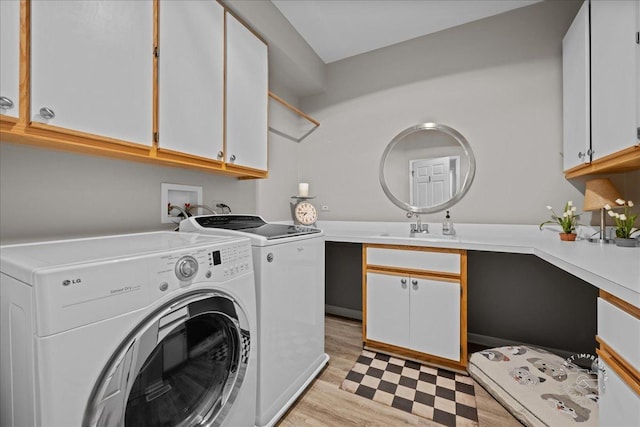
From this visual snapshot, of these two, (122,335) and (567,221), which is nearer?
(122,335)

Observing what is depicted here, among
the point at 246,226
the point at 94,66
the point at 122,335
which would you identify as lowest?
the point at 122,335

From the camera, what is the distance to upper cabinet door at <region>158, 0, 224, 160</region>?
4.06ft

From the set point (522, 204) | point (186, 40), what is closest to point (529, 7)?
point (522, 204)

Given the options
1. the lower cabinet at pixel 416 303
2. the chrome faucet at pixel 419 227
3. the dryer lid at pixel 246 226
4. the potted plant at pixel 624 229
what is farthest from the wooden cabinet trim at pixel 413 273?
the potted plant at pixel 624 229

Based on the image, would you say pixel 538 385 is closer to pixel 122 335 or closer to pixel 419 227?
pixel 419 227

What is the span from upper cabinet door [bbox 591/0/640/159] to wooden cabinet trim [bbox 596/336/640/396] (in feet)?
3.22

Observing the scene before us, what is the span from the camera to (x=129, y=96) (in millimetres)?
1099

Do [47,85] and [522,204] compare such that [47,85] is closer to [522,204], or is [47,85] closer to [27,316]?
[27,316]

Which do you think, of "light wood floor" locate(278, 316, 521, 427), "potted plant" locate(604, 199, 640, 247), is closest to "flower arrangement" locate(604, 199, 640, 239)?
"potted plant" locate(604, 199, 640, 247)

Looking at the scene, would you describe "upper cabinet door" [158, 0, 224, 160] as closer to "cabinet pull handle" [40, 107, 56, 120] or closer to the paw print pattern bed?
"cabinet pull handle" [40, 107, 56, 120]

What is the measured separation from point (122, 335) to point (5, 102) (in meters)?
0.80

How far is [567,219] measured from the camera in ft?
5.65

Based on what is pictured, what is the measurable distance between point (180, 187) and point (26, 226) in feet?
2.26

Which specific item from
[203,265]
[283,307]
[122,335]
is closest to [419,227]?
[283,307]
